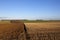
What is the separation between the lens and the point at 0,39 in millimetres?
8258

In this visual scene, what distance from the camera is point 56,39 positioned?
11.7 metres

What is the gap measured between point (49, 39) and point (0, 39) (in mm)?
3622

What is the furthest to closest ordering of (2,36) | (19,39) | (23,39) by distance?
1. (23,39)
2. (19,39)
3. (2,36)

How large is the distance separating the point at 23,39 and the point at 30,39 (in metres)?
0.56

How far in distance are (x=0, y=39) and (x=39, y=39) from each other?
11.5 feet

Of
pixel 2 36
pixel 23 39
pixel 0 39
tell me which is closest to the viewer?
→ pixel 0 39

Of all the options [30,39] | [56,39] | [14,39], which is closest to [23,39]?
[30,39]

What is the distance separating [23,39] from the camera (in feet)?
34.4

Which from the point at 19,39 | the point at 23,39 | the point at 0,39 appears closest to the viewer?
the point at 0,39

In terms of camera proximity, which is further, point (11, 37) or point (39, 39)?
point (39, 39)

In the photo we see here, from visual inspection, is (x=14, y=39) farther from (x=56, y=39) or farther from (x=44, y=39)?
(x=56, y=39)

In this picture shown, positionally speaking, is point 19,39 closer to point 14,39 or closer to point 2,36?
point 14,39

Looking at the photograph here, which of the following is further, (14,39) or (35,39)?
(35,39)

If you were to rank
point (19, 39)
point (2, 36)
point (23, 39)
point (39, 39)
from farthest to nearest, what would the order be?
point (39, 39) < point (23, 39) < point (19, 39) < point (2, 36)
